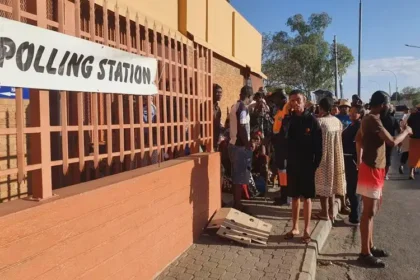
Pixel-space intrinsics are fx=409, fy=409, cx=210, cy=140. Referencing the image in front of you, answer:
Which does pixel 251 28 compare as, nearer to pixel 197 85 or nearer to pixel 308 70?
pixel 197 85

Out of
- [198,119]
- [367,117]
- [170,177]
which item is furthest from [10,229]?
[367,117]

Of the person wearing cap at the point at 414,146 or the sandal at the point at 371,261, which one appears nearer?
the sandal at the point at 371,261

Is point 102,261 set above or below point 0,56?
below

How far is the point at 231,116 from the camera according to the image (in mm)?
5828

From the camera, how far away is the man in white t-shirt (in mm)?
5719

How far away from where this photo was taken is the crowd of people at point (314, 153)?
184 inches

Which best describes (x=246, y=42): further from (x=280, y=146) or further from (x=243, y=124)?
(x=243, y=124)

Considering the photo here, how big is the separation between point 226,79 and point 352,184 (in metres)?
7.06

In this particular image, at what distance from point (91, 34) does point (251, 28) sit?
14.8 m

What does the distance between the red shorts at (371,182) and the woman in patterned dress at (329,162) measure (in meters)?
1.23

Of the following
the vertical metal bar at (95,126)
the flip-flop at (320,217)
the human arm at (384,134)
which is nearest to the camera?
the vertical metal bar at (95,126)

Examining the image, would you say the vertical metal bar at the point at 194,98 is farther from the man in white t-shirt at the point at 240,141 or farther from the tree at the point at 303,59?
the tree at the point at 303,59

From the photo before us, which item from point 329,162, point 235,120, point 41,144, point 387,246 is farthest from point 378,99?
point 41,144

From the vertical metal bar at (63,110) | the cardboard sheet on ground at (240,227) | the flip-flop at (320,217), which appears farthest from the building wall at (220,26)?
the vertical metal bar at (63,110)
